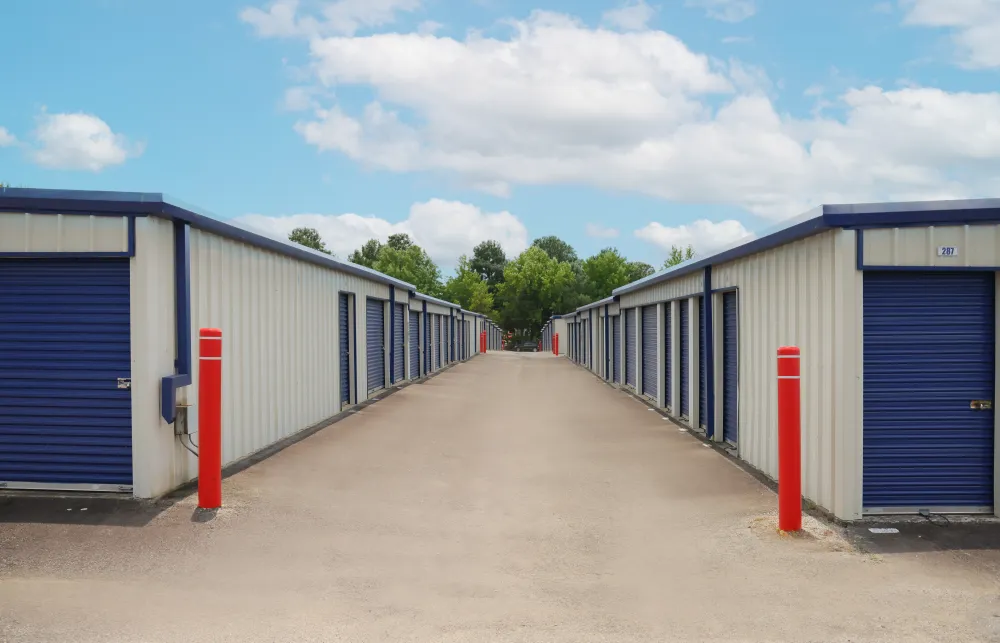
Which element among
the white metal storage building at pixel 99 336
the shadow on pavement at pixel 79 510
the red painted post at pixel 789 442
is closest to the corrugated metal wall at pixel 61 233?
the white metal storage building at pixel 99 336

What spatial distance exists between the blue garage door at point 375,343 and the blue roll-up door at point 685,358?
26.2ft

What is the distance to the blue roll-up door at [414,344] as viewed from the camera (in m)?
27.5

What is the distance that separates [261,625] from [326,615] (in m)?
0.43

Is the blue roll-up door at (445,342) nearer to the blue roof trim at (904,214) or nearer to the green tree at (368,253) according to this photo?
the blue roof trim at (904,214)

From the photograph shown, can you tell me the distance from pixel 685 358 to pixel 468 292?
8397 centimetres

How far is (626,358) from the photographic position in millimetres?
23922

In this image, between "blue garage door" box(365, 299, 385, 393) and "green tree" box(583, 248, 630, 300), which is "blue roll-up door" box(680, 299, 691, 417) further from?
"green tree" box(583, 248, 630, 300)

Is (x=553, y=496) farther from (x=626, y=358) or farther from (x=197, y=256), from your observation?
(x=626, y=358)

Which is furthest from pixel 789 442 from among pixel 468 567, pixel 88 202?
pixel 88 202

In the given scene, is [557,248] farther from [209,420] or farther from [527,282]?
[209,420]

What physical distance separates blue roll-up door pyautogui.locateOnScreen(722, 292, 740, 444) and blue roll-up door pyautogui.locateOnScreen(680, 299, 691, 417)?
2.18m

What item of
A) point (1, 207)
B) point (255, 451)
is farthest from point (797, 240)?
point (1, 207)

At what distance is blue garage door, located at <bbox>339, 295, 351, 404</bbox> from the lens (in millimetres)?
16531

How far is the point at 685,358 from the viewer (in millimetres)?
15227
